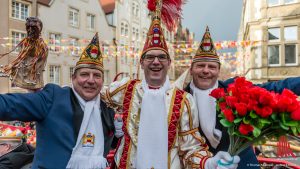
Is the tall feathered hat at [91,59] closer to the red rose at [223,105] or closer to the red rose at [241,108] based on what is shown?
the red rose at [223,105]

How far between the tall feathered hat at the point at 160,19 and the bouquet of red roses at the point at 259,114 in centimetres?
102

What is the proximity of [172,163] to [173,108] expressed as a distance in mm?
483

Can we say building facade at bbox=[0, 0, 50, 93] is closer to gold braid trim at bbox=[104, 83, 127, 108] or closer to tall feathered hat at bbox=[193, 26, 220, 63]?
gold braid trim at bbox=[104, 83, 127, 108]

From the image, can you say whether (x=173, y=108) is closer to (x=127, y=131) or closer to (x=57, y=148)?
(x=127, y=131)

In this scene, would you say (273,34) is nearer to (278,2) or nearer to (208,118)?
(278,2)

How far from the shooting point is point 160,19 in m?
2.98

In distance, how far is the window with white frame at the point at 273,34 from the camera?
1858 centimetres

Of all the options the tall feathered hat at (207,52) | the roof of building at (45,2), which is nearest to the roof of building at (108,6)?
the roof of building at (45,2)

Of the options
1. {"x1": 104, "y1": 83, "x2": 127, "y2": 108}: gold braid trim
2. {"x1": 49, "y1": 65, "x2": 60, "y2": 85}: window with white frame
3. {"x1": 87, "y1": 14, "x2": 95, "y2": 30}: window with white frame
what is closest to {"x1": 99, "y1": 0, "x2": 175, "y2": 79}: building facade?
{"x1": 87, "y1": 14, "x2": 95, "y2": 30}: window with white frame

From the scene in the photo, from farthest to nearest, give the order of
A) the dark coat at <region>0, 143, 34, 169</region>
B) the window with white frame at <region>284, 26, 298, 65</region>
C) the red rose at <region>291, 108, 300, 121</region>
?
1. the window with white frame at <region>284, 26, 298, 65</region>
2. the dark coat at <region>0, 143, 34, 169</region>
3. the red rose at <region>291, 108, 300, 121</region>

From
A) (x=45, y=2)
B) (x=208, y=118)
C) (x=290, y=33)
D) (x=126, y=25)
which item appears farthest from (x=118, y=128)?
(x=126, y=25)

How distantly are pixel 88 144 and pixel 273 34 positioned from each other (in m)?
18.8

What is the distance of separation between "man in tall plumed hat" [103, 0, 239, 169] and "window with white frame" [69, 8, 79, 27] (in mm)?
22134

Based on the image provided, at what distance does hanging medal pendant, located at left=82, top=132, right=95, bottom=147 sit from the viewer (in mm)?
2489
